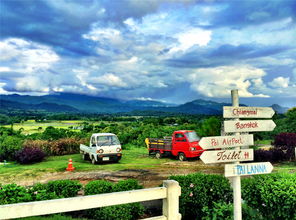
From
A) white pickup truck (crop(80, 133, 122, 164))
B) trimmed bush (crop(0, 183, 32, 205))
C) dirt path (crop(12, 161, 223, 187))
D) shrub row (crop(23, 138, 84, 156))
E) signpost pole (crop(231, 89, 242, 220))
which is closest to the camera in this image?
signpost pole (crop(231, 89, 242, 220))

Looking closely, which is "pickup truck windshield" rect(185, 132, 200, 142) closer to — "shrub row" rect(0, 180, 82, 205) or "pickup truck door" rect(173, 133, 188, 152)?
"pickup truck door" rect(173, 133, 188, 152)

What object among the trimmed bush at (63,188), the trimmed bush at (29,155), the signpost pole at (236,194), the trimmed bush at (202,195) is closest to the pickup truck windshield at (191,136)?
the trimmed bush at (29,155)

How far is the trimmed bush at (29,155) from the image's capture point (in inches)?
577


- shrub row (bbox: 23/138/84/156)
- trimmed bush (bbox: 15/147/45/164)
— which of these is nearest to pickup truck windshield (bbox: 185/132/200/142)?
shrub row (bbox: 23/138/84/156)

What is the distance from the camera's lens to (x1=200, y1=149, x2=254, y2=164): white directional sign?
397 centimetres

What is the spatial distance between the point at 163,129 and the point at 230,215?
745 inches

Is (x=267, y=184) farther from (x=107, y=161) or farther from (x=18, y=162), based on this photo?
(x=18, y=162)

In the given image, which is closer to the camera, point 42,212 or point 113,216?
point 42,212

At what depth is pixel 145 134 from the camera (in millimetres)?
22656

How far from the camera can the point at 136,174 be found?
11.3 m

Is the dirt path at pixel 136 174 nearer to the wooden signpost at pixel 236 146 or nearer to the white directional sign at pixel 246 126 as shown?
the wooden signpost at pixel 236 146

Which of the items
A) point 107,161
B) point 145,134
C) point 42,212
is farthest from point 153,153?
point 42,212

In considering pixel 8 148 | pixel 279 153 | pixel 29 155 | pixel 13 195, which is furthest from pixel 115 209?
pixel 8 148

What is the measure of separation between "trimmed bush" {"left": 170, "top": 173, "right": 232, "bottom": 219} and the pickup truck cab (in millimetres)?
8865
